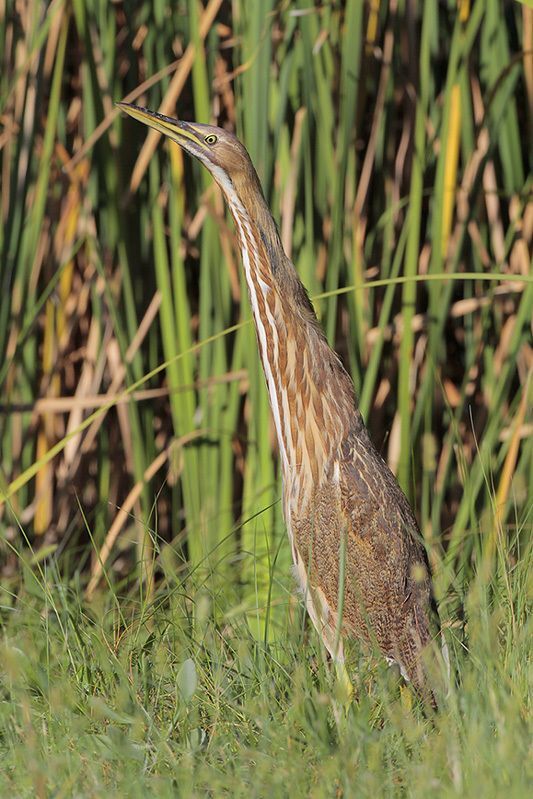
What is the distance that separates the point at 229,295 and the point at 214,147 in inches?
28.4

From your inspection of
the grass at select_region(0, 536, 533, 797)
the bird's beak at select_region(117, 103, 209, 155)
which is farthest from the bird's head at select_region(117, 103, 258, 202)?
the grass at select_region(0, 536, 533, 797)

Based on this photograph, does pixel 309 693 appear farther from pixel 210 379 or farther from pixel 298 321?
pixel 210 379

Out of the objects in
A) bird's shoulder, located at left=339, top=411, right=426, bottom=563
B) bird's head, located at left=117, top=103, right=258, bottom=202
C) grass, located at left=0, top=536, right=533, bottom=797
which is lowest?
grass, located at left=0, top=536, right=533, bottom=797

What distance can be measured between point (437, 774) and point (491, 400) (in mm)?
1561

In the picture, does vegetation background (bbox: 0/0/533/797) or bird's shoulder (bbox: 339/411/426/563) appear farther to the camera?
vegetation background (bbox: 0/0/533/797)

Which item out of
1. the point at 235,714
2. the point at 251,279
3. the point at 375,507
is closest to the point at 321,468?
the point at 375,507

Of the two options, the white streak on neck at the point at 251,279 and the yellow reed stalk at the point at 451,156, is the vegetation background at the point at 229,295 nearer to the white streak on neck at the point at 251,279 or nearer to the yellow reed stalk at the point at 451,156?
the yellow reed stalk at the point at 451,156

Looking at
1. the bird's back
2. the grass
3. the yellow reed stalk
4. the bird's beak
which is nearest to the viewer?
the grass

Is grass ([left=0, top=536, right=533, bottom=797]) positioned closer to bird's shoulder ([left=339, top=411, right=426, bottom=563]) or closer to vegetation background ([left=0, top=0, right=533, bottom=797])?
vegetation background ([left=0, top=0, right=533, bottom=797])

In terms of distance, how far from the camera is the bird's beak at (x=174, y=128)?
259cm

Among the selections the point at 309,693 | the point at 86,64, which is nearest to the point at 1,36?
the point at 86,64

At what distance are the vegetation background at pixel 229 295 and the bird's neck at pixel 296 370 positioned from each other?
0.46 feet

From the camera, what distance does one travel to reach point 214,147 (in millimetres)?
2547

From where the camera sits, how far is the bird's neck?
2.56 metres
